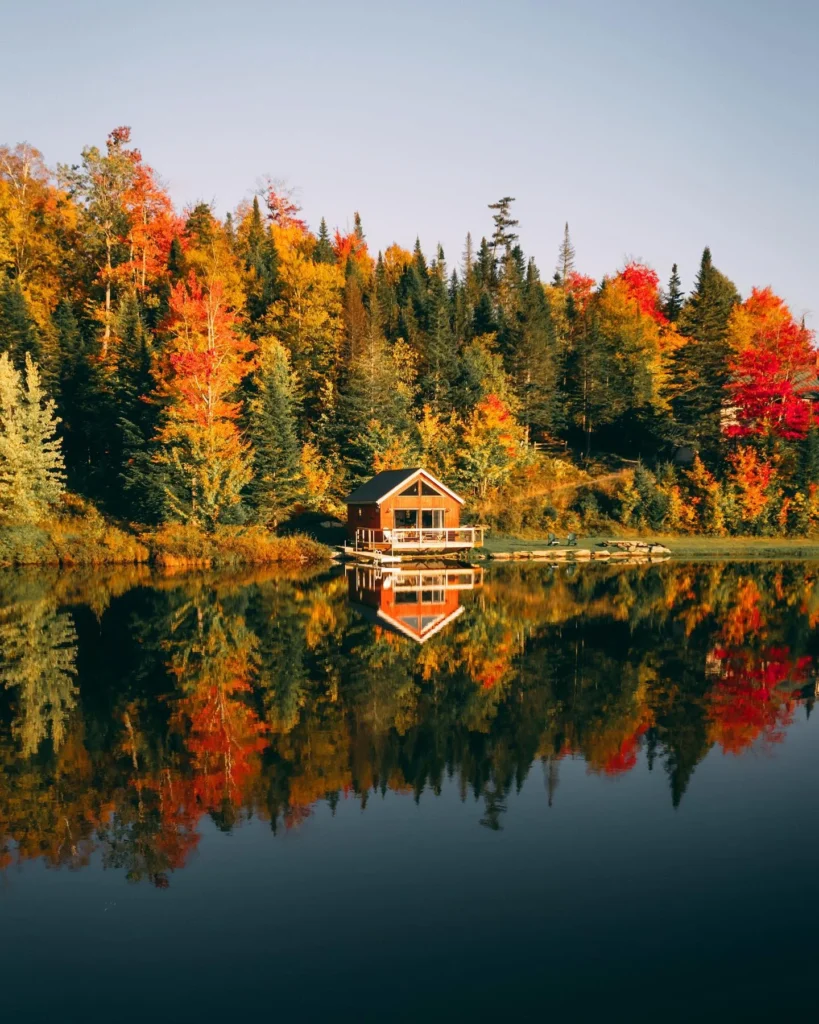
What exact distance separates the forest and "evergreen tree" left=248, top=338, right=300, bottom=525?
142 millimetres

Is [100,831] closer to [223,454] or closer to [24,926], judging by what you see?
[24,926]

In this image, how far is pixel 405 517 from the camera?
58031 mm

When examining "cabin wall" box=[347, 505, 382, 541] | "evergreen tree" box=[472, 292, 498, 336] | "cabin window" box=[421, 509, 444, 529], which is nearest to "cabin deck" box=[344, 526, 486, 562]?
"cabin wall" box=[347, 505, 382, 541]

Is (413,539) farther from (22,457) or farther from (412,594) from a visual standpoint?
(22,457)

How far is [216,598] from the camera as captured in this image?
3625cm

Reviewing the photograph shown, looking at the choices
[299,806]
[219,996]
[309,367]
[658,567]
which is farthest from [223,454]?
[219,996]

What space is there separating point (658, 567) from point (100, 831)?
41924 mm

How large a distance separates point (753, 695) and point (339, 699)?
1030 centimetres

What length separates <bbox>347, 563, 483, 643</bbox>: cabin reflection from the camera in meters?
30.6

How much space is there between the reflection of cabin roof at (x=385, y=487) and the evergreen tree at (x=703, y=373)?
2520 cm

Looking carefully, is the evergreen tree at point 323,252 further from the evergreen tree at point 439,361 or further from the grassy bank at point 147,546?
the grassy bank at point 147,546

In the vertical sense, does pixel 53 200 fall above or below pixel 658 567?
above

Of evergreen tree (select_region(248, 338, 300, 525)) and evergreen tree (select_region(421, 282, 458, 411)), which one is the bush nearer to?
evergreen tree (select_region(248, 338, 300, 525))

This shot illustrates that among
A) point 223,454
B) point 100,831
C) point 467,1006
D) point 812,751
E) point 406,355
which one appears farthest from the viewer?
point 406,355
